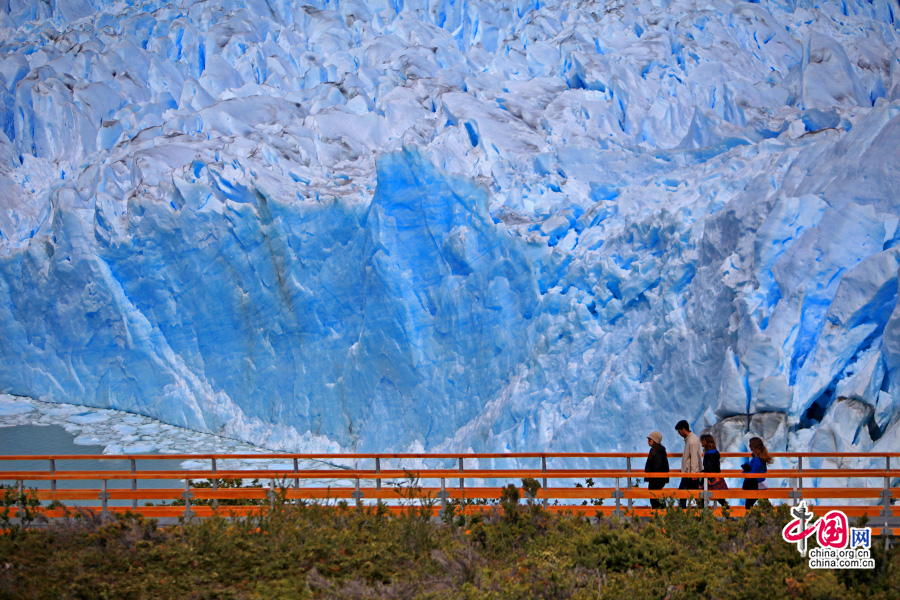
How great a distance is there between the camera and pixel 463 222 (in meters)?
15.8

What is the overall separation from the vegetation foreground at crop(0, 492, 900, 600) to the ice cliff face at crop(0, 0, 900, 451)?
13.6 feet

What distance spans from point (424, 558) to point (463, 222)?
10.7 m

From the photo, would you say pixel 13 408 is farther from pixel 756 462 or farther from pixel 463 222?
pixel 756 462

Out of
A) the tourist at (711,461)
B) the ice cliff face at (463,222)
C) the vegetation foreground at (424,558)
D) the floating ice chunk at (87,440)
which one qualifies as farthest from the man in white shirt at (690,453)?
the floating ice chunk at (87,440)

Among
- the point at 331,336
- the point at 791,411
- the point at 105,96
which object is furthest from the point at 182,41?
the point at 791,411

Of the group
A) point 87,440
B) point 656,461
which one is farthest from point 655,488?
point 87,440

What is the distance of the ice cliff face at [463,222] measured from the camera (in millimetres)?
10758

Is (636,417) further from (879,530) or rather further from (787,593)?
(787,593)

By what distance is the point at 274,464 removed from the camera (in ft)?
54.5

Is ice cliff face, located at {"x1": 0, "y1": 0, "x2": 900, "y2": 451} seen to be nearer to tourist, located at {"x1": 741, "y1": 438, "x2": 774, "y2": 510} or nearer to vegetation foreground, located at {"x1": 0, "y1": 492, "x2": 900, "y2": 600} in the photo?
tourist, located at {"x1": 741, "y1": 438, "x2": 774, "y2": 510}

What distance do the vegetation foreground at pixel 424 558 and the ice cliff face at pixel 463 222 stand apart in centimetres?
416

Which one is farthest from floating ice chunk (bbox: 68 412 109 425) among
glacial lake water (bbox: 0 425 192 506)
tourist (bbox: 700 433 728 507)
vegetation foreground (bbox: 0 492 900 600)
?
tourist (bbox: 700 433 728 507)

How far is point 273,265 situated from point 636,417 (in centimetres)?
944

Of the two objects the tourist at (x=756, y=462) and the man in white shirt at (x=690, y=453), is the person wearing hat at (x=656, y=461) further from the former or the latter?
the tourist at (x=756, y=462)
